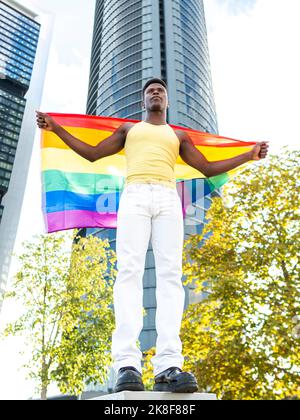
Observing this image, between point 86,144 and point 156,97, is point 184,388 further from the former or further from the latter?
point 156,97

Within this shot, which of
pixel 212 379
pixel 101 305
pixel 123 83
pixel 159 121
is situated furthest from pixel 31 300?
pixel 123 83

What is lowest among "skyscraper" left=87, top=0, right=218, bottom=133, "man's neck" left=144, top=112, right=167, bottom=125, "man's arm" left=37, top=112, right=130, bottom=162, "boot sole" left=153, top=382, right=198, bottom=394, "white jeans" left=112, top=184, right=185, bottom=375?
"boot sole" left=153, top=382, right=198, bottom=394

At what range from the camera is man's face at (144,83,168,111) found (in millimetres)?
2959

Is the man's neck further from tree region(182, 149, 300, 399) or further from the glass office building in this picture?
the glass office building

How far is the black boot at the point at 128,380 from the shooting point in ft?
6.54

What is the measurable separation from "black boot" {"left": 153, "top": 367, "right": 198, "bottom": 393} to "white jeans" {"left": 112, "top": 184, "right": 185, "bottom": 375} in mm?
60

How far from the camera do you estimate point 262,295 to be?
29.3 feet

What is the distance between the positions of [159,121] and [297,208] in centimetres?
783

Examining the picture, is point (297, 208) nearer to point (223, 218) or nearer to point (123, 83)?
point (223, 218)

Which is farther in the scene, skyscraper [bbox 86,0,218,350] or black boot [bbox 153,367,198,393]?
skyscraper [bbox 86,0,218,350]

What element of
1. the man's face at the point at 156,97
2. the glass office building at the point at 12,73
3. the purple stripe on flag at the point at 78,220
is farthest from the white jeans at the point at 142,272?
the glass office building at the point at 12,73

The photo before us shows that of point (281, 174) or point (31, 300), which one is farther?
point (31, 300)

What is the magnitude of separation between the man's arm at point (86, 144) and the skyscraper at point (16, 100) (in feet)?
299

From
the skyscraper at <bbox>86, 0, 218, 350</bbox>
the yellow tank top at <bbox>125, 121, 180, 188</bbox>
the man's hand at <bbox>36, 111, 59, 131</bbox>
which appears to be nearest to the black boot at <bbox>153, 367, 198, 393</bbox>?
the yellow tank top at <bbox>125, 121, 180, 188</bbox>
